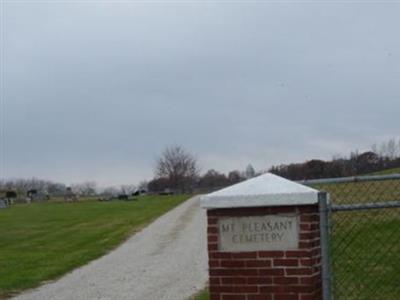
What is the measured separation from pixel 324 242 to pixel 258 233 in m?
0.51

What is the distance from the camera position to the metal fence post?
531 centimetres

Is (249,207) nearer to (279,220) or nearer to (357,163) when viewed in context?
(279,220)

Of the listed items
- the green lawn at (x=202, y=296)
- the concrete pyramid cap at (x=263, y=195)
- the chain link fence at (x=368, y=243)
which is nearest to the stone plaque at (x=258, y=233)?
the concrete pyramid cap at (x=263, y=195)

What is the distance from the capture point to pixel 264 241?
5.40m

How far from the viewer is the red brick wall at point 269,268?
17.4 ft

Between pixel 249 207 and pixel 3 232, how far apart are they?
28.7 m

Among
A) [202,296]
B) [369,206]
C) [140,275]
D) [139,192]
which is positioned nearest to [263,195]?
[369,206]

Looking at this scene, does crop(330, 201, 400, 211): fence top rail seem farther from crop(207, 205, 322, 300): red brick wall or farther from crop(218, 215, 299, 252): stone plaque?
crop(218, 215, 299, 252): stone plaque

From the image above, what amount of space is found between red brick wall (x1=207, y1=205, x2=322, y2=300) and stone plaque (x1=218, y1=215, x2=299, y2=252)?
0.04 m

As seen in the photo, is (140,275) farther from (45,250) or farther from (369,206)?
(369,206)

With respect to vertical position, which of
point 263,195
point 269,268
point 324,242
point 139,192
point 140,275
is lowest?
point 140,275

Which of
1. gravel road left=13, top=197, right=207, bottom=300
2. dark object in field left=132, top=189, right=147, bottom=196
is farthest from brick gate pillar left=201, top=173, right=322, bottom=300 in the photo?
dark object in field left=132, top=189, right=147, bottom=196

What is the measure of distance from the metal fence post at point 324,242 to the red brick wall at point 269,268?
0.16 ft

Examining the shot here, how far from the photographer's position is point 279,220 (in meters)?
5.36
